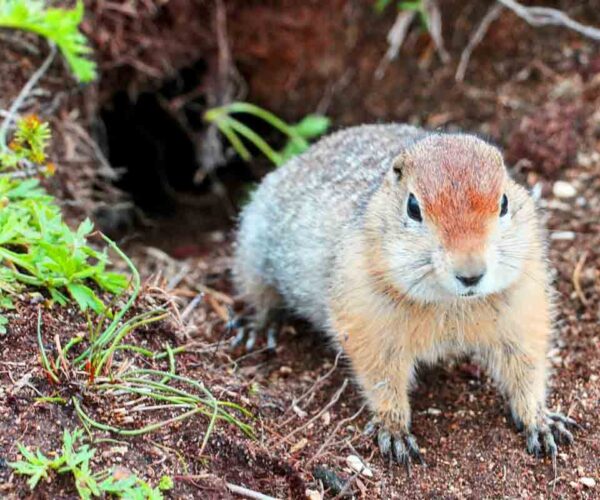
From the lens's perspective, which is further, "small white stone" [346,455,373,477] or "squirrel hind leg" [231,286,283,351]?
"squirrel hind leg" [231,286,283,351]

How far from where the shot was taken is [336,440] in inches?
185

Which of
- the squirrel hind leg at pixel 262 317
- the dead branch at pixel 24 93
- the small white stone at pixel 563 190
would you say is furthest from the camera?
the small white stone at pixel 563 190

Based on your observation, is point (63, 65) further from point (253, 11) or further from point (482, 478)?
point (482, 478)

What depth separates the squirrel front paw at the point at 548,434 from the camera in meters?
4.65

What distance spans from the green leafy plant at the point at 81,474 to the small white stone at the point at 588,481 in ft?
7.09

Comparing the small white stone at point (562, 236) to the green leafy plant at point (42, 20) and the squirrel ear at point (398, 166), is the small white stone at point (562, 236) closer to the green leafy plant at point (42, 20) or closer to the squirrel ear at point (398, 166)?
the squirrel ear at point (398, 166)

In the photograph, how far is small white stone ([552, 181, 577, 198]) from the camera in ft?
22.4

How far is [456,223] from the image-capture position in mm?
3887

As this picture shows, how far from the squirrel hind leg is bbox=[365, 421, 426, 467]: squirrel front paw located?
1.53 m

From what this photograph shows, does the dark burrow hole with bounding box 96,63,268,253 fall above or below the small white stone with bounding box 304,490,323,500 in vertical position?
below

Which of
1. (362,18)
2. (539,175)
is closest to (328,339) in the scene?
(539,175)

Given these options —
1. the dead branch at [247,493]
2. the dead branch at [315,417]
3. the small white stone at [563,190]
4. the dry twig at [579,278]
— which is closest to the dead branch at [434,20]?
the small white stone at [563,190]

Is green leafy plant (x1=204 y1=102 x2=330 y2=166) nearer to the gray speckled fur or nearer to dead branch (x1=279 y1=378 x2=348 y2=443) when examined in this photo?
the gray speckled fur

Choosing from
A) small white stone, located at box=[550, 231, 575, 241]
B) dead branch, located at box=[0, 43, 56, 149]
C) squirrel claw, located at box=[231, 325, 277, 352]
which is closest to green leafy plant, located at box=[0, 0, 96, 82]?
Result: dead branch, located at box=[0, 43, 56, 149]
